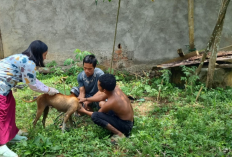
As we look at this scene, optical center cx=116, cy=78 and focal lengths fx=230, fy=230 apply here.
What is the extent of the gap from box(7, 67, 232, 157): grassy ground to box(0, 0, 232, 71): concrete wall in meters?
2.79

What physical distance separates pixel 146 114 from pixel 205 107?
1350mm

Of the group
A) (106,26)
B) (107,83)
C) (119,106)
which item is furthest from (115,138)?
(106,26)

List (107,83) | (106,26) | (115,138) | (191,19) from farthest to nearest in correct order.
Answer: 1. (106,26)
2. (191,19)
3. (115,138)
4. (107,83)

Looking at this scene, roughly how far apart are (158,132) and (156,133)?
44 mm

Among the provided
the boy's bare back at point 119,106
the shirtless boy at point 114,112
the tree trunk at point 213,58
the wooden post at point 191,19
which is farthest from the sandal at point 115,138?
the wooden post at point 191,19

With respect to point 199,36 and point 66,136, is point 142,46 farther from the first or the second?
point 66,136

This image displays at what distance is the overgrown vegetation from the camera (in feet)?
11.1

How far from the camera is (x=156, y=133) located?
154 inches

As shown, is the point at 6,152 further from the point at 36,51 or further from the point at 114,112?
the point at 114,112

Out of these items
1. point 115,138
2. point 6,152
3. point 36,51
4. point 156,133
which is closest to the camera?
point 6,152

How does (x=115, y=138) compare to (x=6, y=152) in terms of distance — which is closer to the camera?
(x=6, y=152)

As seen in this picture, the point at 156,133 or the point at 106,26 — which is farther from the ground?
the point at 106,26

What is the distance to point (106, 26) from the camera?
8094mm

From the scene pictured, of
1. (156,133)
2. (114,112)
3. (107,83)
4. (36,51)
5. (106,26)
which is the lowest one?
(156,133)
